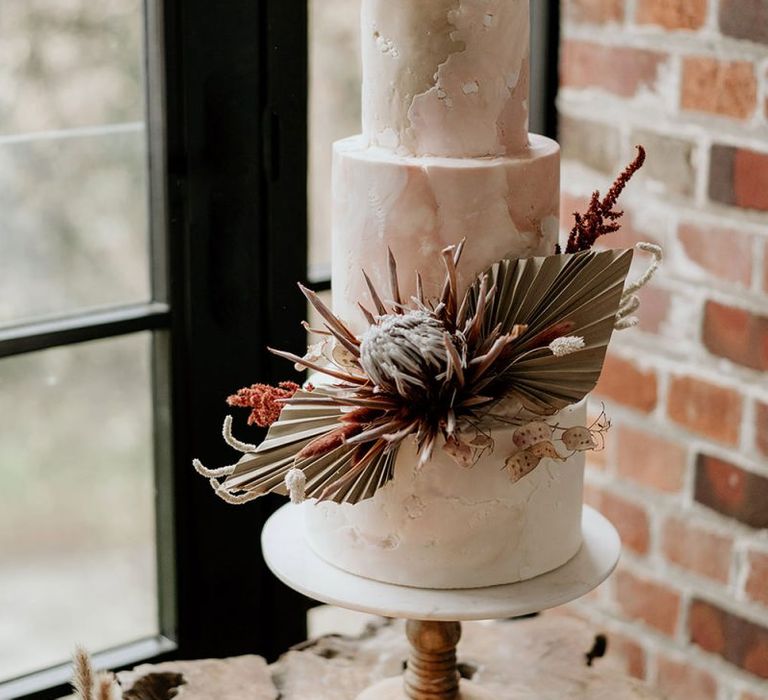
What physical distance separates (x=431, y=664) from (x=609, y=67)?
28.8 inches

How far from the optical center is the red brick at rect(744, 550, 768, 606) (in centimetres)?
137

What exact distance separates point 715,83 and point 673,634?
0.64 metres

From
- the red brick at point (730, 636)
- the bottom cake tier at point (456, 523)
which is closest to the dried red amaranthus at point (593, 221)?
the bottom cake tier at point (456, 523)

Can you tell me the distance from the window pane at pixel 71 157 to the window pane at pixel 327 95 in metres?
0.19

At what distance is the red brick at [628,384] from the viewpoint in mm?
1457

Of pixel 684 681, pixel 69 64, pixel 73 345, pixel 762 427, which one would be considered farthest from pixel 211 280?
pixel 684 681

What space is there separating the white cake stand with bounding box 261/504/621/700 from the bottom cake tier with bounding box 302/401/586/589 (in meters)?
0.01

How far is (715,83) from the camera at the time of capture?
133 centimetres

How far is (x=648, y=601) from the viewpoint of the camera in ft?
4.95

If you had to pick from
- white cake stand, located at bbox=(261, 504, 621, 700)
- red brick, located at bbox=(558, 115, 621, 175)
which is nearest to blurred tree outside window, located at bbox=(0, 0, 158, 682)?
white cake stand, located at bbox=(261, 504, 621, 700)

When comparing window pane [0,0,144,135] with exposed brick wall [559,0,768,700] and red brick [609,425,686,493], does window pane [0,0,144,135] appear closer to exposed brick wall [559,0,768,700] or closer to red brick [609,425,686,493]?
exposed brick wall [559,0,768,700]

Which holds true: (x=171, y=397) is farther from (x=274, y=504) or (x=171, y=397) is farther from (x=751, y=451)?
(x=751, y=451)

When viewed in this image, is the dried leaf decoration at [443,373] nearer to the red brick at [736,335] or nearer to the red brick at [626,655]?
the red brick at [736,335]

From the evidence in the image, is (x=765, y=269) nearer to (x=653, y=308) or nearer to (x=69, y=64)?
(x=653, y=308)
